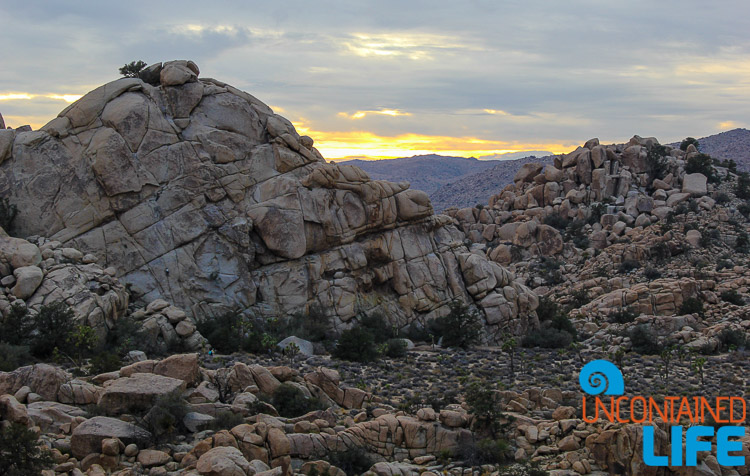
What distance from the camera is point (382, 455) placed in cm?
2277

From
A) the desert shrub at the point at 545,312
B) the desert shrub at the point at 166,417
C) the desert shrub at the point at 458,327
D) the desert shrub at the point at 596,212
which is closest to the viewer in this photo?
the desert shrub at the point at 166,417

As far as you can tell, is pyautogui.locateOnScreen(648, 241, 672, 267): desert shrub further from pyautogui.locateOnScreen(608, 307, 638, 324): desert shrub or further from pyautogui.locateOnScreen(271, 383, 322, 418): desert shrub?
pyautogui.locateOnScreen(271, 383, 322, 418): desert shrub

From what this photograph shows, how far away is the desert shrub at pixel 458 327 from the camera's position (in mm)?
44781

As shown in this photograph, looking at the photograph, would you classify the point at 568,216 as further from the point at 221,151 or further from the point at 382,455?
the point at 382,455

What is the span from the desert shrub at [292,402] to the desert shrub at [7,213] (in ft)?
73.0

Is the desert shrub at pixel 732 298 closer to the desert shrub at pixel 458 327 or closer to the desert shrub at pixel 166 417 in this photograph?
the desert shrub at pixel 458 327

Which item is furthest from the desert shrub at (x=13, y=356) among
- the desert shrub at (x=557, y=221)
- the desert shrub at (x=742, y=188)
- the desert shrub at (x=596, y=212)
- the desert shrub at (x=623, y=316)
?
the desert shrub at (x=742, y=188)

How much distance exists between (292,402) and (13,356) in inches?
489

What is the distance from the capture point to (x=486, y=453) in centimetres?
2233

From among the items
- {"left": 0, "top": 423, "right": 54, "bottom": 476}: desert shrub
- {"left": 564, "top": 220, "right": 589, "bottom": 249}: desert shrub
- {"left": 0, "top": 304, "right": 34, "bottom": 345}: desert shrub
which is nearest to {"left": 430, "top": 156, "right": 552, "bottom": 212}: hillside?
{"left": 564, "top": 220, "right": 589, "bottom": 249}: desert shrub

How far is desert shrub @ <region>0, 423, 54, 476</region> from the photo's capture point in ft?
57.9

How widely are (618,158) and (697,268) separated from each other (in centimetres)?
2157

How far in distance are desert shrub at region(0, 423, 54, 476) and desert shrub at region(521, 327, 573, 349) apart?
1289 inches

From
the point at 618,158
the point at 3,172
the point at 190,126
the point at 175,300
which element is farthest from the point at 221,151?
the point at 618,158
